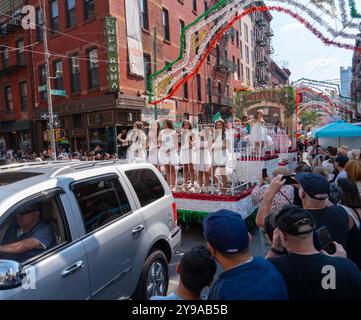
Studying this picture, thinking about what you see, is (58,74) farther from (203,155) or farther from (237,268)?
(237,268)

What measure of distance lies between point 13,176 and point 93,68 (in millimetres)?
14424

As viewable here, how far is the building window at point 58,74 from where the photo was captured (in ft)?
57.4

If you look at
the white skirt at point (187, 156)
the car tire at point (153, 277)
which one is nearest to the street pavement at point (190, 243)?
the car tire at point (153, 277)

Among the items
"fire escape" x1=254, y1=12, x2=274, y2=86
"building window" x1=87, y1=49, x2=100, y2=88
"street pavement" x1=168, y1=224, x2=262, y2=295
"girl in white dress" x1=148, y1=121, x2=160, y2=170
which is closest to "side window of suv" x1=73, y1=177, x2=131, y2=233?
"street pavement" x1=168, y1=224, x2=262, y2=295

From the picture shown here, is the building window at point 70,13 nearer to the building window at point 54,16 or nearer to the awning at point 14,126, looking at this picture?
the building window at point 54,16

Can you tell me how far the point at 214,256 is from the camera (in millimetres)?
1850

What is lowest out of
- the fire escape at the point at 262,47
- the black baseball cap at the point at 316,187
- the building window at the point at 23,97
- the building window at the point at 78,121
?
the black baseball cap at the point at 316,187

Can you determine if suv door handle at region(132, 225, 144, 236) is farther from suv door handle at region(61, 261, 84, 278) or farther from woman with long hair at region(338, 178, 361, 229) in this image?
woman with long hair at region(338, 178, 361, 229)

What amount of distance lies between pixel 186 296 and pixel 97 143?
15.1m

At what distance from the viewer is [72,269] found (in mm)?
2400

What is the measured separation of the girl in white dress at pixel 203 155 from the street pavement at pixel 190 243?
0.90m

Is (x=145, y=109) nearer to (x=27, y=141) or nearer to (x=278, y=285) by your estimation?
(x=27, y=141)

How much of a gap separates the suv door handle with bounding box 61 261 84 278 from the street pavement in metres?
2.01

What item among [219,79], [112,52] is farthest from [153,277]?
[219,79]
